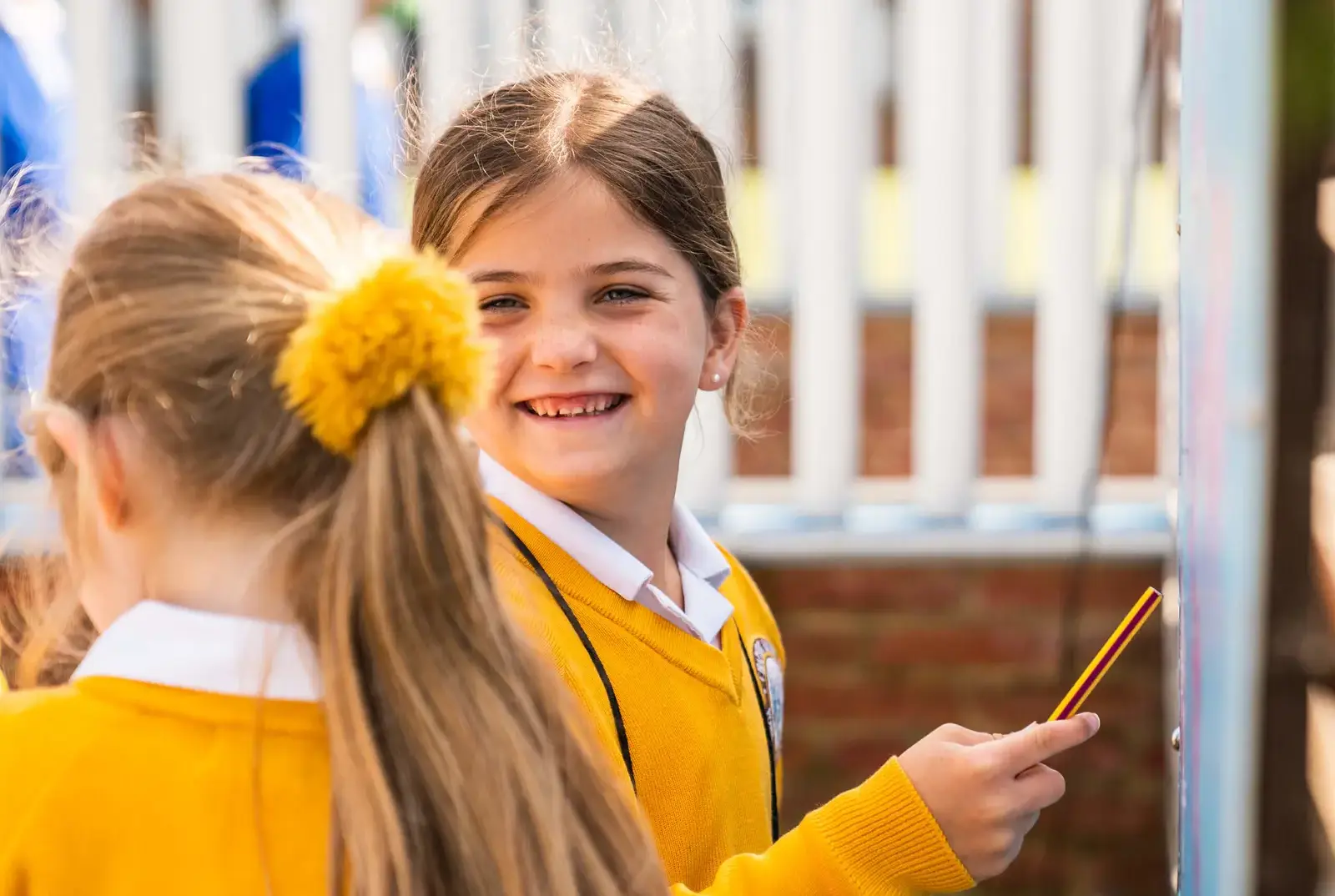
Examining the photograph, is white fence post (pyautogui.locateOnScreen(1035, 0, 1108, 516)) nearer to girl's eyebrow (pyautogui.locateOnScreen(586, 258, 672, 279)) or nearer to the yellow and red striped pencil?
girl's eyebrow (pyautogui.locateOnScreen(586, 258, 672, 279))

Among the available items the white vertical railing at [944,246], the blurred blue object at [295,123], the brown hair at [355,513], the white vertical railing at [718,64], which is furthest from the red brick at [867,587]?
the brown hair at [355,513]

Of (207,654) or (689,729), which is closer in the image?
(207,654)

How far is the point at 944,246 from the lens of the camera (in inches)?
107

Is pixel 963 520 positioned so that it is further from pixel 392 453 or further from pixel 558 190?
pixel 392 453

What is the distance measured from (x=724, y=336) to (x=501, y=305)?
0.29 m

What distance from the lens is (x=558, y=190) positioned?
1325 millimetres

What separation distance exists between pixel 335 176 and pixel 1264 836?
1845 millimetres

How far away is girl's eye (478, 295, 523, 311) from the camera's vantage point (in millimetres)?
1325

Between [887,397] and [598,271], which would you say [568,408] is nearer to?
[598,271]

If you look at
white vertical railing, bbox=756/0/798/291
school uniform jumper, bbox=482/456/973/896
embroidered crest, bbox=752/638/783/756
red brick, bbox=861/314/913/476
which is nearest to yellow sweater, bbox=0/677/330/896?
school uniform jumper, bbox=482/456/973/896

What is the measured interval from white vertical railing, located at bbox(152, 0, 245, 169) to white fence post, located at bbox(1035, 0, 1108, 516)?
4.79 ft

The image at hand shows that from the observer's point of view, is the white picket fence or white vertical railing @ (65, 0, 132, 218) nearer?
the white picket fence

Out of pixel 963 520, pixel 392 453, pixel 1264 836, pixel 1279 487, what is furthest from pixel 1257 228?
pixel 963 520

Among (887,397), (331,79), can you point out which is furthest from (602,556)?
(887,397)
